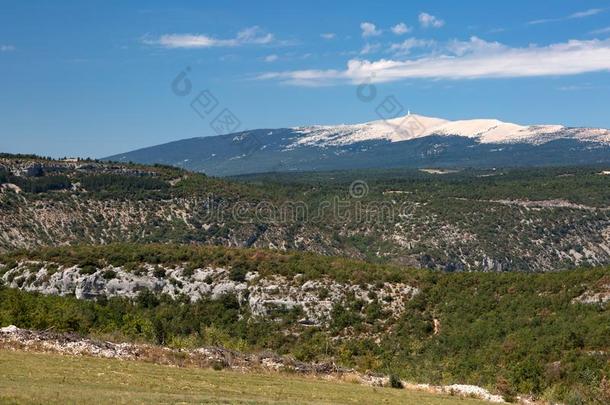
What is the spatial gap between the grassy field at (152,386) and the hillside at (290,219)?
92.5 m

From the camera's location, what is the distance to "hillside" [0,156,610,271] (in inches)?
5364

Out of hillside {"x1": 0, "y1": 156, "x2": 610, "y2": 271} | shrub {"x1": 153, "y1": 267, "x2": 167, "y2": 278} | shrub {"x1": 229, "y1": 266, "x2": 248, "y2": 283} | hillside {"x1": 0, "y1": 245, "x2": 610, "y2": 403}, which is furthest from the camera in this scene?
hillside {"x1": 0, "y1": 156, "x2": 610, "y2": 271}

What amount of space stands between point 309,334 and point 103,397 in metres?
42.1

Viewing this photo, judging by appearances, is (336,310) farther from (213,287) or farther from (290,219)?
(290,219)

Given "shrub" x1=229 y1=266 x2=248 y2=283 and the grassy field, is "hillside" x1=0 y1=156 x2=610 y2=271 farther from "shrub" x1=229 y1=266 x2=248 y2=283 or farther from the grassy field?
the grassy field

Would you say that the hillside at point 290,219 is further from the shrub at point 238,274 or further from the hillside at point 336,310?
the shrub at point 238,274

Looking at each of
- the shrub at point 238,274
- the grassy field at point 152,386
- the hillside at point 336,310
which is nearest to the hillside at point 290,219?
the hillside at point 336,310

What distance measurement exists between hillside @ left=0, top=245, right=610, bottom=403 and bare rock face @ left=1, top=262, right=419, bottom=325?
14 centimetres

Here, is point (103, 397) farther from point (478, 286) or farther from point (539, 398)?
point (478, 286)

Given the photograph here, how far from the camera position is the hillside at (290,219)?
136250 millimetres

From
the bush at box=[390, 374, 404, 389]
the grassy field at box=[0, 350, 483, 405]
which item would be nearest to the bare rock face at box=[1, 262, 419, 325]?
the bush at box=[390, 374, 404, 389]

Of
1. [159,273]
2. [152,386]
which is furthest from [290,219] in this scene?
[152,386]

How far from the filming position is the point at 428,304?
6969 centimetres

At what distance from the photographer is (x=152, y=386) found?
98.5 feet
